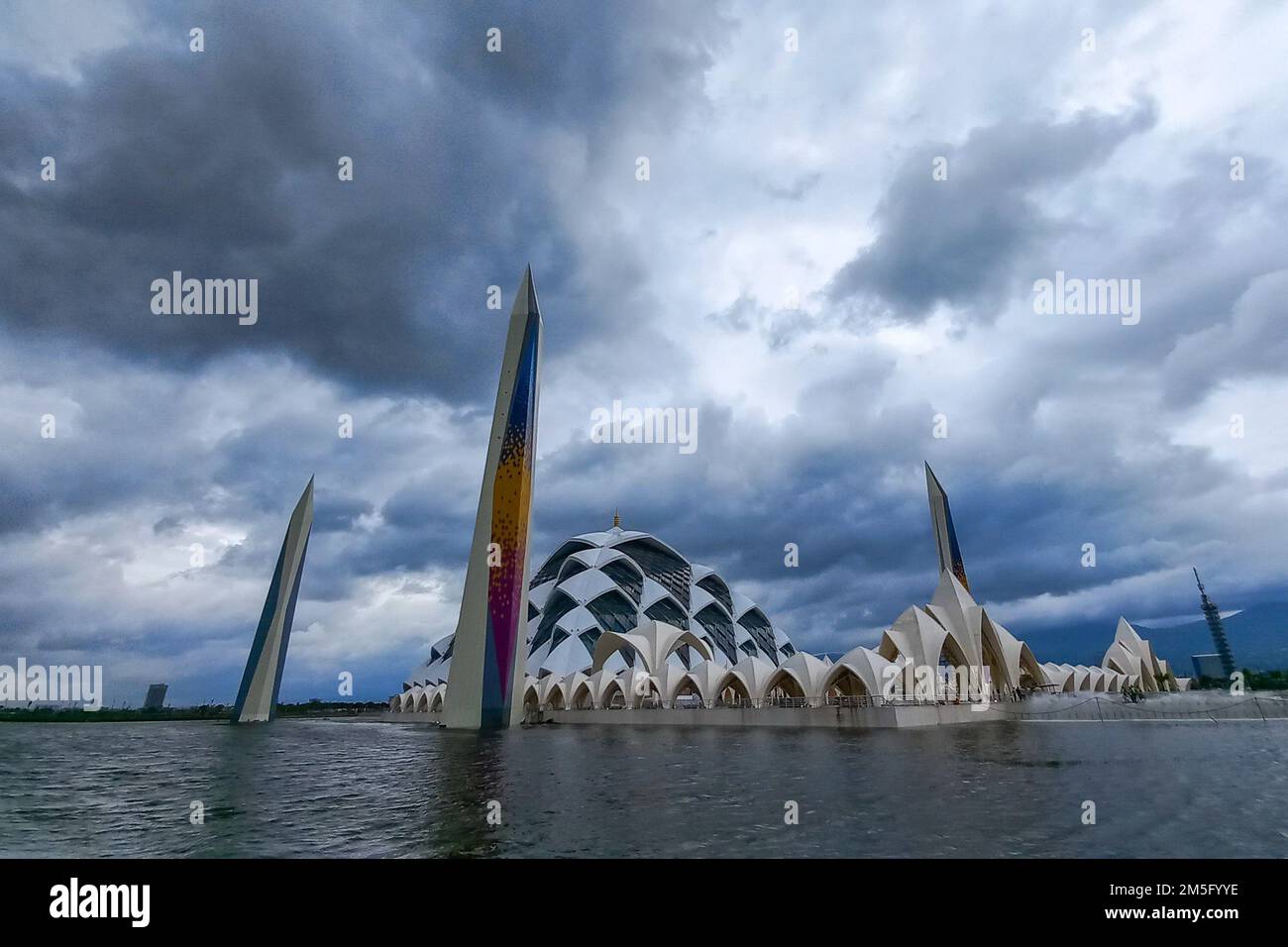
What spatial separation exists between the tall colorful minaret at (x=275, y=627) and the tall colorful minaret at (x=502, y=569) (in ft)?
86.7

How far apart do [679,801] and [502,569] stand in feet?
58.3

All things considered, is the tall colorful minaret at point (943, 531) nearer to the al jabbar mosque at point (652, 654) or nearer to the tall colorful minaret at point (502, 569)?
the al jabbar mosque at point (652, 654)

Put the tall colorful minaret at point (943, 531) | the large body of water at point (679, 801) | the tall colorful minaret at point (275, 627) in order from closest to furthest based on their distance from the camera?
the large body of water at point (679, 801), the tall colorful minaret at point (275, 627), the tall colorful minaret at point (943, 531)

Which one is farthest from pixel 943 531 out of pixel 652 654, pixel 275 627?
pixel 275 627

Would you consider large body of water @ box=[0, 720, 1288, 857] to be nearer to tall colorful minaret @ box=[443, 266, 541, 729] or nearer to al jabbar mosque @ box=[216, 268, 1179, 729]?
tall colorful minaret @ box=[443, 266, 541, 729]

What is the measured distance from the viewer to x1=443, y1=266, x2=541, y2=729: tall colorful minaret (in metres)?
26.9

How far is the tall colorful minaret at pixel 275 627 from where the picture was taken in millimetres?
48375

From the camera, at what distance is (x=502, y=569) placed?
2728 cm

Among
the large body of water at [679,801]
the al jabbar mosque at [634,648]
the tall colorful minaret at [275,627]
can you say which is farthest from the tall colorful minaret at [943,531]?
the tall colorful minaret at [275,627]

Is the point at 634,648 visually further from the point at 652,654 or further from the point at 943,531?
the point at 943,531
